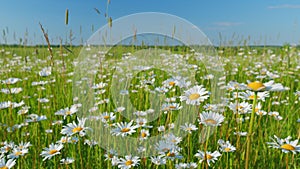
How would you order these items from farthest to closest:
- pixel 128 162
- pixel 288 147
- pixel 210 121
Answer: pixel 128 162
pixel 288 147
pixel 210 121

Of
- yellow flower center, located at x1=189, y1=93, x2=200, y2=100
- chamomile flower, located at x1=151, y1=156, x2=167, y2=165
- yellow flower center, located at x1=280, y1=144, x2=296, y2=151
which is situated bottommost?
chamomile flower, located at x1=151, y1=156, x2=167, y2=165

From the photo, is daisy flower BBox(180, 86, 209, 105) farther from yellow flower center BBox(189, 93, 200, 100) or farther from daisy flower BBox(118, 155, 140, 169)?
daisy flower BBox(118, 155, 140, 169)

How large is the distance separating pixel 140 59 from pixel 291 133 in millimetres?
1727

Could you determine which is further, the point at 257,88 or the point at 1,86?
the point at 1,86

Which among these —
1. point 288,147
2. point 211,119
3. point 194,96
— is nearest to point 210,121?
point 211,119

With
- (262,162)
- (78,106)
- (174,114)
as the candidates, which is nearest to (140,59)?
(174,114)

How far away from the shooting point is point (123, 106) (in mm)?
2041

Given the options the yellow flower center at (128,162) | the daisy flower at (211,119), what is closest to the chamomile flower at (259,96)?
the daisy flower at (211,119)

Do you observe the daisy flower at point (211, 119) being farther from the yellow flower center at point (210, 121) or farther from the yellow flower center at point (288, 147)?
the yellow flower center at point (288, 147)

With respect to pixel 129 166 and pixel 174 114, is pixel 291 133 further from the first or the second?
pixel 129 166

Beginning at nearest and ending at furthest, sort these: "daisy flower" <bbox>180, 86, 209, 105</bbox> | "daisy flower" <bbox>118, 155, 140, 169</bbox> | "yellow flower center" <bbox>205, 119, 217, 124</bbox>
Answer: "yellow flower center" <bbox>205, 119, 217, 124</bbox>
"daisy flower" <bbox>180, 86, 209, 105</bbox>
"daisy flower" <bbox>118, 155, 140, 169</bbox>

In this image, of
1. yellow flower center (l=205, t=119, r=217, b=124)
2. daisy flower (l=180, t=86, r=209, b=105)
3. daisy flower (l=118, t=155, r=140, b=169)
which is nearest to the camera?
yellow flower center (l=205, t=119, r=217, b=124)

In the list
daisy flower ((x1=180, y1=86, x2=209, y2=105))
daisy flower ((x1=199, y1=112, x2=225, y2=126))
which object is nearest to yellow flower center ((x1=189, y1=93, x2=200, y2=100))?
daisy flower ((x1=180, y1=86, x2=209, y2=105))

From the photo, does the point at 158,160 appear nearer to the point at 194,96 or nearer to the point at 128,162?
the point at 128,162
